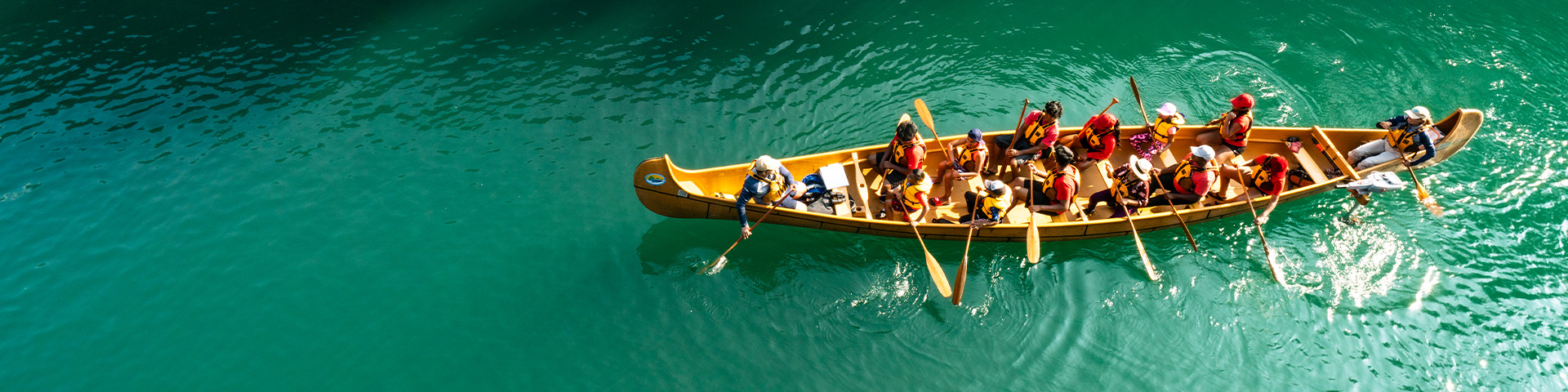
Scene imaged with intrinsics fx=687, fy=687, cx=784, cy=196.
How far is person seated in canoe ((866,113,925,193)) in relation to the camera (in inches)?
422

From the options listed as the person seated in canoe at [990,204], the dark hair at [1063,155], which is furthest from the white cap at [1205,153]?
the person seated in canoe at [990,204]

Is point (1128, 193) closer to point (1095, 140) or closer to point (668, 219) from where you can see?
point (1095, 140)

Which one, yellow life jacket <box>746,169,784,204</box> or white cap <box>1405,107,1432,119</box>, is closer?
yellow life jacket <box>746,169,784,204</box>

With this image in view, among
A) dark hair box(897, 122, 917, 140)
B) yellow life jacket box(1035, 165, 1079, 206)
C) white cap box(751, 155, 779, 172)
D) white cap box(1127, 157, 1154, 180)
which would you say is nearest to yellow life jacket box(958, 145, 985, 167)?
yellow life jacket box(1035, 165, 1079, 206)

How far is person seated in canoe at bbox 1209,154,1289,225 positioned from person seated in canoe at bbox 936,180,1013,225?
378 centimetres

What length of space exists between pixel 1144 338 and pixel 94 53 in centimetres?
2280

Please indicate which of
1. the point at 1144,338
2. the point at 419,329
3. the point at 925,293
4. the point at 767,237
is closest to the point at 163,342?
the point at 419,329

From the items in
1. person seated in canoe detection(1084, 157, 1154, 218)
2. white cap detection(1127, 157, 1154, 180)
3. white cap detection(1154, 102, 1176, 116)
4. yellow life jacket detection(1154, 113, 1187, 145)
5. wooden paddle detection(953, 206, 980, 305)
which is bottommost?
wooden paddle detection(953, 206, 980, 305)

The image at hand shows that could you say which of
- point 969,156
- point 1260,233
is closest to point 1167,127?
point 1260,233

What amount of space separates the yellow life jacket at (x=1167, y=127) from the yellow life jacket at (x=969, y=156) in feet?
10.7

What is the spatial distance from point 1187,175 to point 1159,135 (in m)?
1.23

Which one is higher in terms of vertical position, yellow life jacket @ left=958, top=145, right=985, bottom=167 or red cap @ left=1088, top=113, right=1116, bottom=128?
red cap @ left=1088, top=113, right=1116, bottom=128

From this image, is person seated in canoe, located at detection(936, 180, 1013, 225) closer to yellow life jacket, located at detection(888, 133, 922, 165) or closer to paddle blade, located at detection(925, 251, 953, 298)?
paddle blade, located at detection(925, 251, 953, 298)

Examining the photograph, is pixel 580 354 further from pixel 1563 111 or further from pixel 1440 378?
pixel 1563 111
